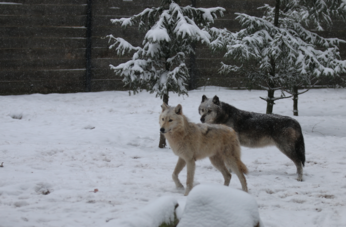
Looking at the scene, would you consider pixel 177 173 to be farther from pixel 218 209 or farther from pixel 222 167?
pixel 218 209

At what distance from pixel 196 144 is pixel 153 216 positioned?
2.37 m

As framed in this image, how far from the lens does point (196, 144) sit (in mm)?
5266

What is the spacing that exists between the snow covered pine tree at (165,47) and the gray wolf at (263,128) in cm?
100

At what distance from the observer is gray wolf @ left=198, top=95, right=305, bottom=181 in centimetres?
632

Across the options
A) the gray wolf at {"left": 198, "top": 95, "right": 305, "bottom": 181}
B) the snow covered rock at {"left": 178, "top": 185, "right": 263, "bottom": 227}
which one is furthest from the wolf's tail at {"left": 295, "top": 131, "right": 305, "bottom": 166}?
the snow covered rock at {"left": 178, "top": 185, "right": 263, "bottom": 227}

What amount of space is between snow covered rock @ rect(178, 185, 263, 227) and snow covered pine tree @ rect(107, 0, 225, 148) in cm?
468

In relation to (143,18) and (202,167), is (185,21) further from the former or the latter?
(202,167)

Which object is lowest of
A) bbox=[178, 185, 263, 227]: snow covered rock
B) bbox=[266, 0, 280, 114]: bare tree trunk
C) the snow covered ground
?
the snow covered ground

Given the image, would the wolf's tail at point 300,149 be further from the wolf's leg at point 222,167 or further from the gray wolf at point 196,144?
the wolf's leg at point 222,167

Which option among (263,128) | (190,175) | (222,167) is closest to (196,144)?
(190,175)

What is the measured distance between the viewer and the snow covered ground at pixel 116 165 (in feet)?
13.1

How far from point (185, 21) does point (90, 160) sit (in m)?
3.70

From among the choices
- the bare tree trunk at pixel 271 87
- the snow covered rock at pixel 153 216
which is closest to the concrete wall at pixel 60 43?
the bare tree trunk at pixel 271 87

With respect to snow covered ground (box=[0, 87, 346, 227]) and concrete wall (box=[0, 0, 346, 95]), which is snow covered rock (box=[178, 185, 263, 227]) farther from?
concrete wall (box=[0, 0, 346, 95])
